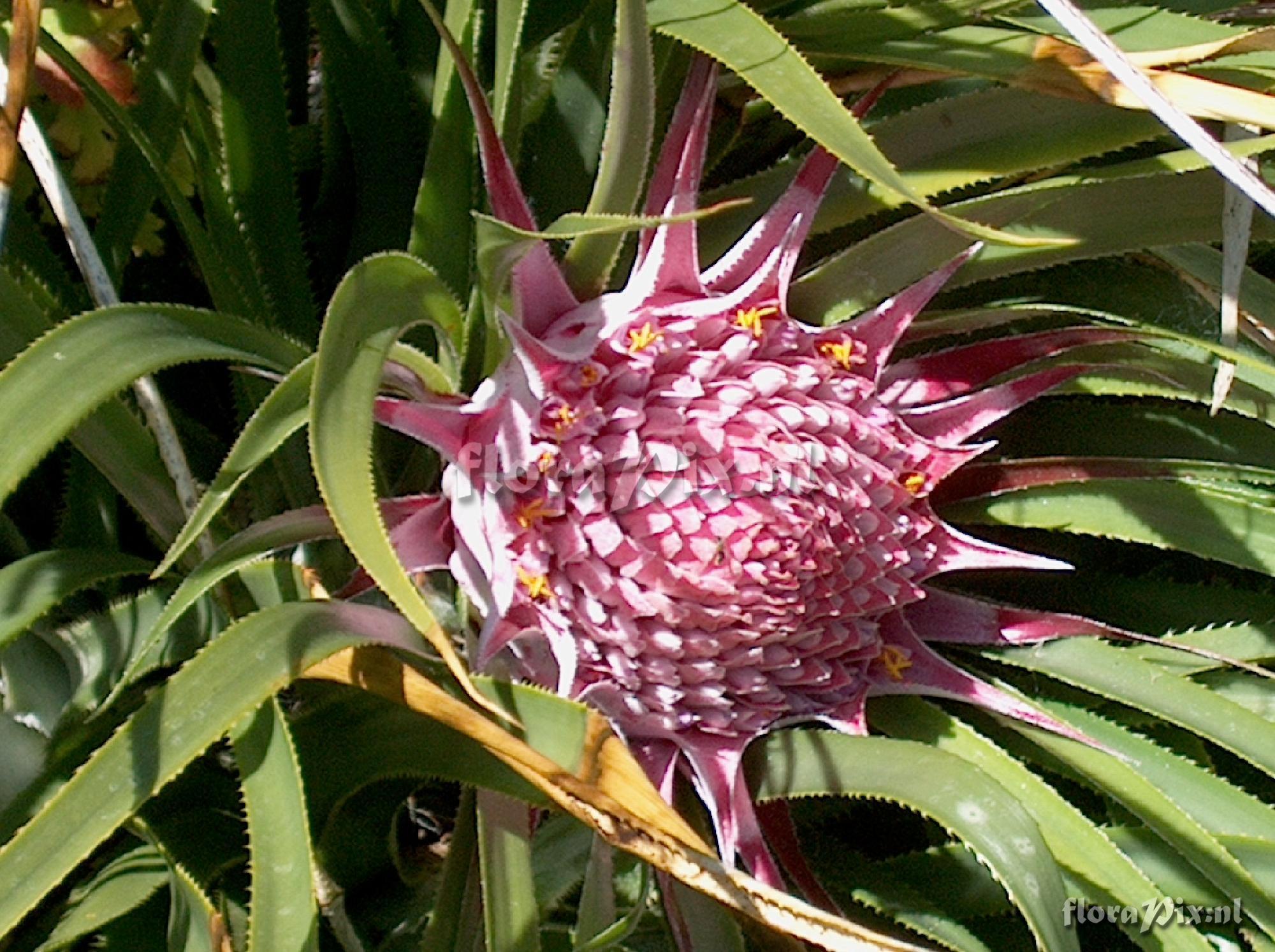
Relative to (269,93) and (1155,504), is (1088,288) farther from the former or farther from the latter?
(269,93)

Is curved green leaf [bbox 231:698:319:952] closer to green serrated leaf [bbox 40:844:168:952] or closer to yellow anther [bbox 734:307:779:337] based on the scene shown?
green serrated leaf [bbox 40:844:168:952]

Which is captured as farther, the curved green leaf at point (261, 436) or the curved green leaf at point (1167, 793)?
the curved green leaf at point (1167, 793)

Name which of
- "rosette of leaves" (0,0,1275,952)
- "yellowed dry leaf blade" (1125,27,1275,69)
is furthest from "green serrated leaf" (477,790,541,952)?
"yellowed dry leaf blade" (1125,27,1275,69)

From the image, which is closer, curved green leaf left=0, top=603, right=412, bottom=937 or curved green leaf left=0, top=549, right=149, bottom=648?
curved green leaf left=0, top=603, right=412, bottom=937

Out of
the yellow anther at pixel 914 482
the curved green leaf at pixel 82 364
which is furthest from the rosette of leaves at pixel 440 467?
the yellow anther at pixel 914 482

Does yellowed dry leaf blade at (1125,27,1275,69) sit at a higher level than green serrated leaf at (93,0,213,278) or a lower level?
higher

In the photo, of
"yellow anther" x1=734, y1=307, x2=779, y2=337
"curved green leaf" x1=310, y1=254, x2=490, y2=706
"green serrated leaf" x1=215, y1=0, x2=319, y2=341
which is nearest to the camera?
"curved green leaf" x1=310, y1=254, x2=490, y2=706

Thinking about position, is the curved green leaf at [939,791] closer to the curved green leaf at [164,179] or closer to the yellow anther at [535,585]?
the yellow anther at [535,585]

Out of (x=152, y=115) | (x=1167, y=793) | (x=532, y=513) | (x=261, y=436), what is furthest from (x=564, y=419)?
(x=1167, y=793)
